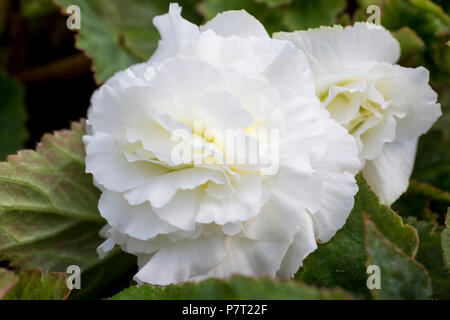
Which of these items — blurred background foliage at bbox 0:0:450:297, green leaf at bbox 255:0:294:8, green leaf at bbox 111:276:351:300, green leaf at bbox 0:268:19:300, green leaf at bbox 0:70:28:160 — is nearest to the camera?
green leaf at bbox 111:276:351:300

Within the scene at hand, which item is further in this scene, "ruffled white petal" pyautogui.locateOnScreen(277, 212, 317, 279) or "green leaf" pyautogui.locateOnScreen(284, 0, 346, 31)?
"green leaf" pyautogui.locateOnScreen(284, 0, 346, 31)

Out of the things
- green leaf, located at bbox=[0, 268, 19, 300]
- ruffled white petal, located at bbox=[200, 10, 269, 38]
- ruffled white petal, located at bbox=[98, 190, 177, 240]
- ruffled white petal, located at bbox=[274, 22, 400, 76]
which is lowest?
green leaf, located at bbox=[0, 268, 19, 300]

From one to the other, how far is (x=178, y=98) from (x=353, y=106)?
23cm

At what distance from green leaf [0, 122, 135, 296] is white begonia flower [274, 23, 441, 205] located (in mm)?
335

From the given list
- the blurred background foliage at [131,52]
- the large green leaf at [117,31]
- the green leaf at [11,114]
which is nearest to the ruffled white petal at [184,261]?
the blurred background foliage at [131,52]

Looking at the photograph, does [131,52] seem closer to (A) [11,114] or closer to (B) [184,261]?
(A) [11,114]

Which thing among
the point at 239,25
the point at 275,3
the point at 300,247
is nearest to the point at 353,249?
the point at 300,247

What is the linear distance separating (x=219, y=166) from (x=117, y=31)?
612 millimetres

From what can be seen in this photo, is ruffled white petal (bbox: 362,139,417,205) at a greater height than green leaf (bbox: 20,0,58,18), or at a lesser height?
lesser

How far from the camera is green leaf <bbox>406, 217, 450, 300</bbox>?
1.87ft

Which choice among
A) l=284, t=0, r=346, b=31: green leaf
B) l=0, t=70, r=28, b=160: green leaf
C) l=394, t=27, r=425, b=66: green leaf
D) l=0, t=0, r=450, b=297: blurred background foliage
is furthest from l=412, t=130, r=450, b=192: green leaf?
l=0, t=70, r=28, b=160: green leaf

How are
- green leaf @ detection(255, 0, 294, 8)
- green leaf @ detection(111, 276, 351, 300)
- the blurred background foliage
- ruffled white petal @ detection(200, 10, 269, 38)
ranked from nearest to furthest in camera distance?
1. green leaf @ detection(111, 276, 351, 300)
2. ruffled white petal @ detection(200, 10, 269, 38)
3. the blurred background foliage
4. green leaf @ detection(255, 0, 294, 8)

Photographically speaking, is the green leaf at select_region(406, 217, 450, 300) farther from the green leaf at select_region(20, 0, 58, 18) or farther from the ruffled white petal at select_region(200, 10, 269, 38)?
the green leaf at select_region(20, 0, 58, 18)

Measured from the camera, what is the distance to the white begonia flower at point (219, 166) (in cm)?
52
